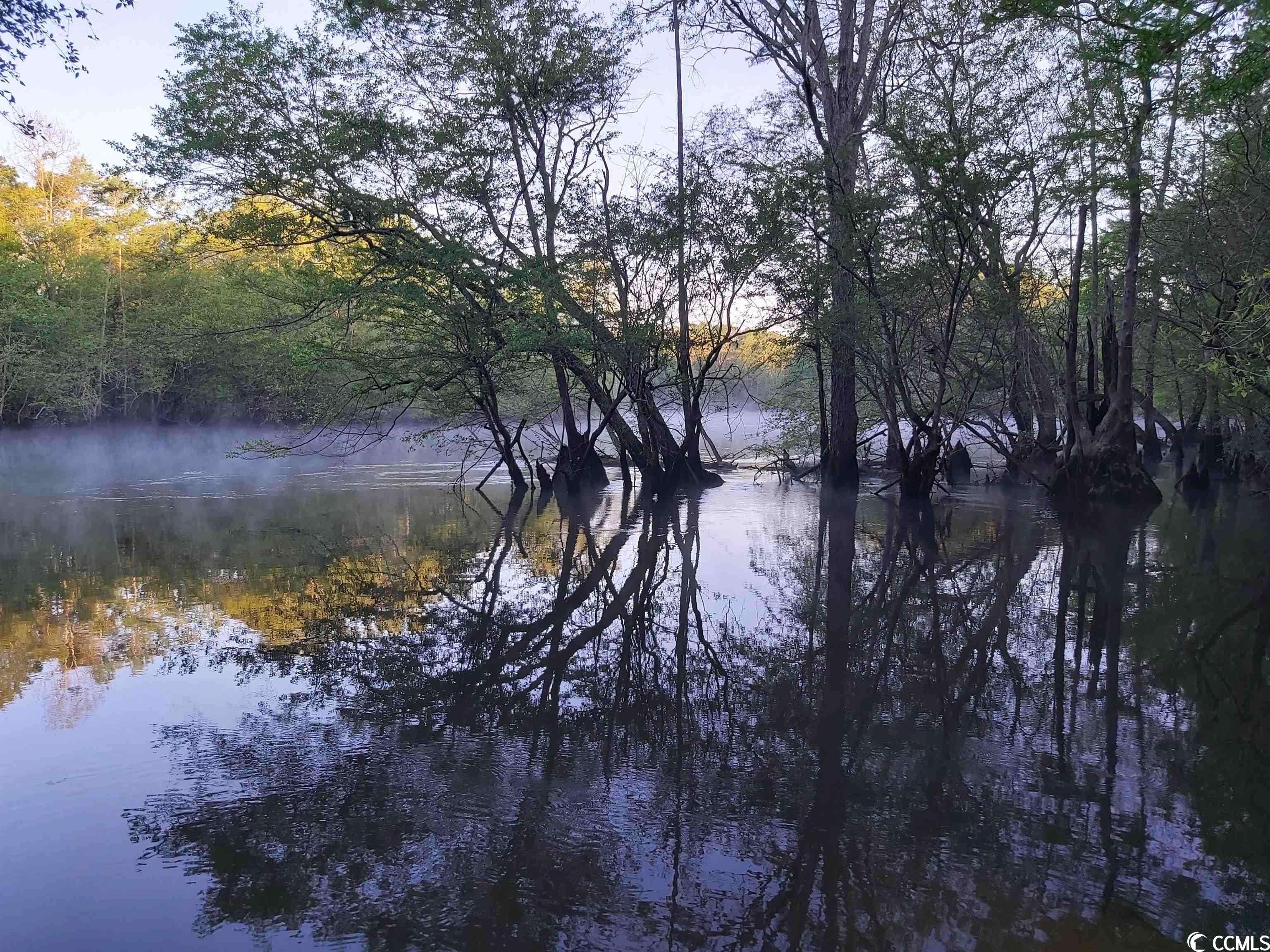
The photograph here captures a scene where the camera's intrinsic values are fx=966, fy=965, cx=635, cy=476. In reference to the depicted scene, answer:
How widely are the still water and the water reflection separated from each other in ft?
0.07

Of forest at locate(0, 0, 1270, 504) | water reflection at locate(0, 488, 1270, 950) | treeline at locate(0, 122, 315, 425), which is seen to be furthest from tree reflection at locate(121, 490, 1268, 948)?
treeline at locate(0, 122, 315, 425)

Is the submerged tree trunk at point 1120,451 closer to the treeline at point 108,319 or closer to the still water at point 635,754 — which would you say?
the still water at point 635,754

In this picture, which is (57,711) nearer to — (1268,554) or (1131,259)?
(1268,554)

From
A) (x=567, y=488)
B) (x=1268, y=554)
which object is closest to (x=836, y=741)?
(x=1268, y=554)

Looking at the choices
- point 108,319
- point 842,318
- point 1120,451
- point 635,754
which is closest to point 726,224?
point 842,318

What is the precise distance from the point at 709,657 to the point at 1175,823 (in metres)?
3.20

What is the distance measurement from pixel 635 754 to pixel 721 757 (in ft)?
1.39

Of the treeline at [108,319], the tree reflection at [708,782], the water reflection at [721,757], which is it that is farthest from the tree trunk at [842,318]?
the treeline at [108,319]

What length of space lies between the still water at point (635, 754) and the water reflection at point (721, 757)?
2cm

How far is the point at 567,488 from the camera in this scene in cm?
1953

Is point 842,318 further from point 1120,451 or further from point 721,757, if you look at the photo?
point 721,757

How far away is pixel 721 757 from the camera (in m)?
4.69

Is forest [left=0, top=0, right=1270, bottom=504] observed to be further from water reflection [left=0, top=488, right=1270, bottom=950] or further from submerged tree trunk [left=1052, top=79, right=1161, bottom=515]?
water reflection [left=0, top=488, right=1270, bottom=950]

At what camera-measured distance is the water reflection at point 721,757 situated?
328cm
